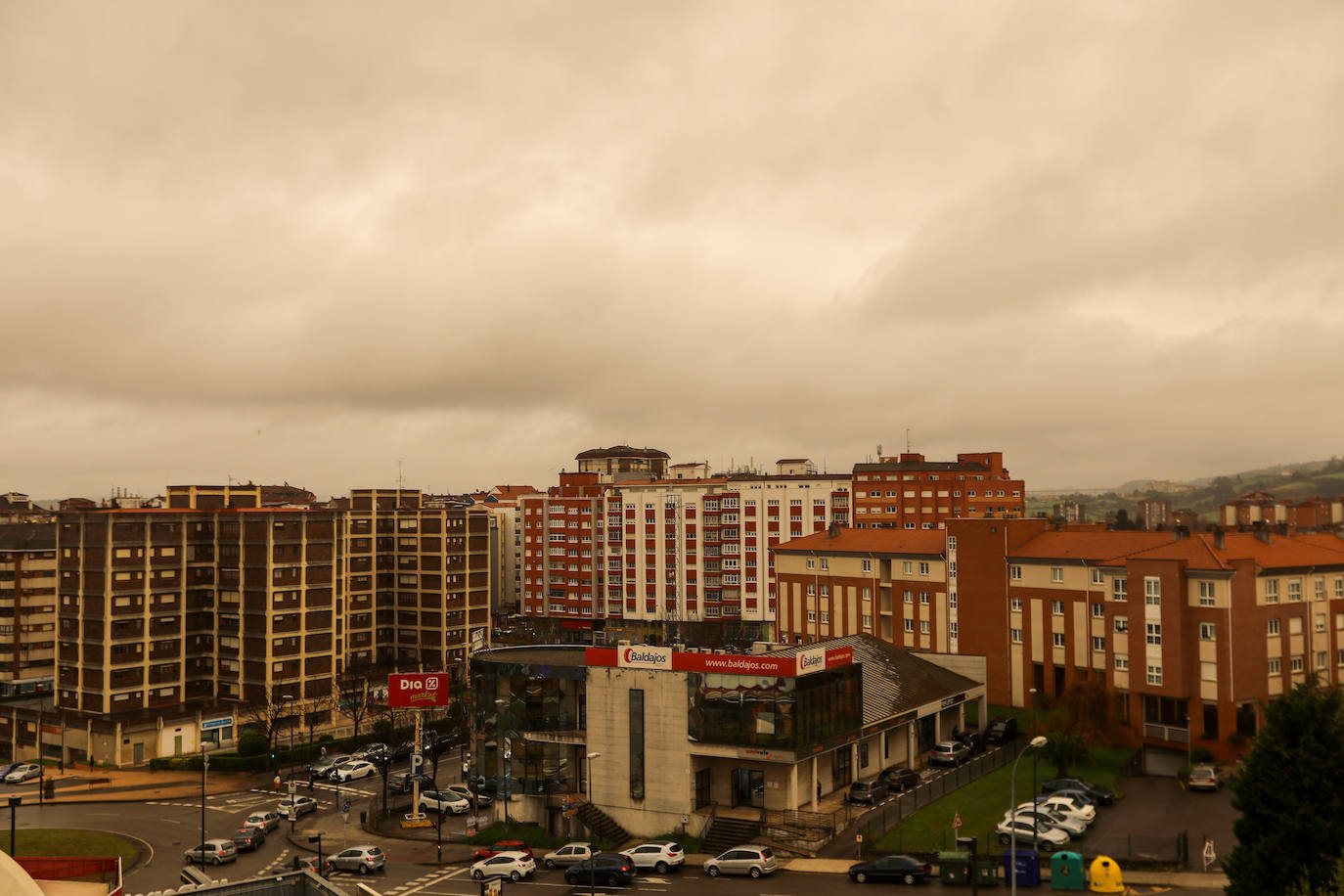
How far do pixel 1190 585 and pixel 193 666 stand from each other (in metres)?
87.3

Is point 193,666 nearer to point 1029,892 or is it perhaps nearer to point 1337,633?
point 1029,892

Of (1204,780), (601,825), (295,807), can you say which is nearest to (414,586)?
(295,807)

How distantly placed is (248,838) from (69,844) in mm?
11719

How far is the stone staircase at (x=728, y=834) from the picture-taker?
52125 millimetres

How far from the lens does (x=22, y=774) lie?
8369 cm

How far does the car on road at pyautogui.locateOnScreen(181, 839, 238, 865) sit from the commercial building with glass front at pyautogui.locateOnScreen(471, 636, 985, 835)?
1455cm

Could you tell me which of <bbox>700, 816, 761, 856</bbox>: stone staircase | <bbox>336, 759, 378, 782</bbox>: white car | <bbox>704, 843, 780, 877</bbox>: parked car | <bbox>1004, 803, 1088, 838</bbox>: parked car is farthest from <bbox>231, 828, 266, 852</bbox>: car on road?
<bbox>1004, 803, 1088, 838</bbox>: parked car

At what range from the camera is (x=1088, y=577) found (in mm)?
73938

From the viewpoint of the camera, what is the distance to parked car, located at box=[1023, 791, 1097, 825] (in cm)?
5203

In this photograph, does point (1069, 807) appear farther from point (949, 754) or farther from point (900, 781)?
point (949, 754)

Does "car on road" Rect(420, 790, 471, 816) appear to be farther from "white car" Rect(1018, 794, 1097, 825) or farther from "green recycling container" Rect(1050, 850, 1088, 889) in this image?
"green recycling container" Rect(1050, 850, 1088, 889)

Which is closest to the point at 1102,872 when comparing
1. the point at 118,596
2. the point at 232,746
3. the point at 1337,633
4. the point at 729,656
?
the point at 729,656

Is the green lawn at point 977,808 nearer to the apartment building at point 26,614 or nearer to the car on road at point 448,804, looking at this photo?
the car on road at point 448,804

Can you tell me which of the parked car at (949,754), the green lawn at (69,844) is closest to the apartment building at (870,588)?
the parked car at (949,754)
